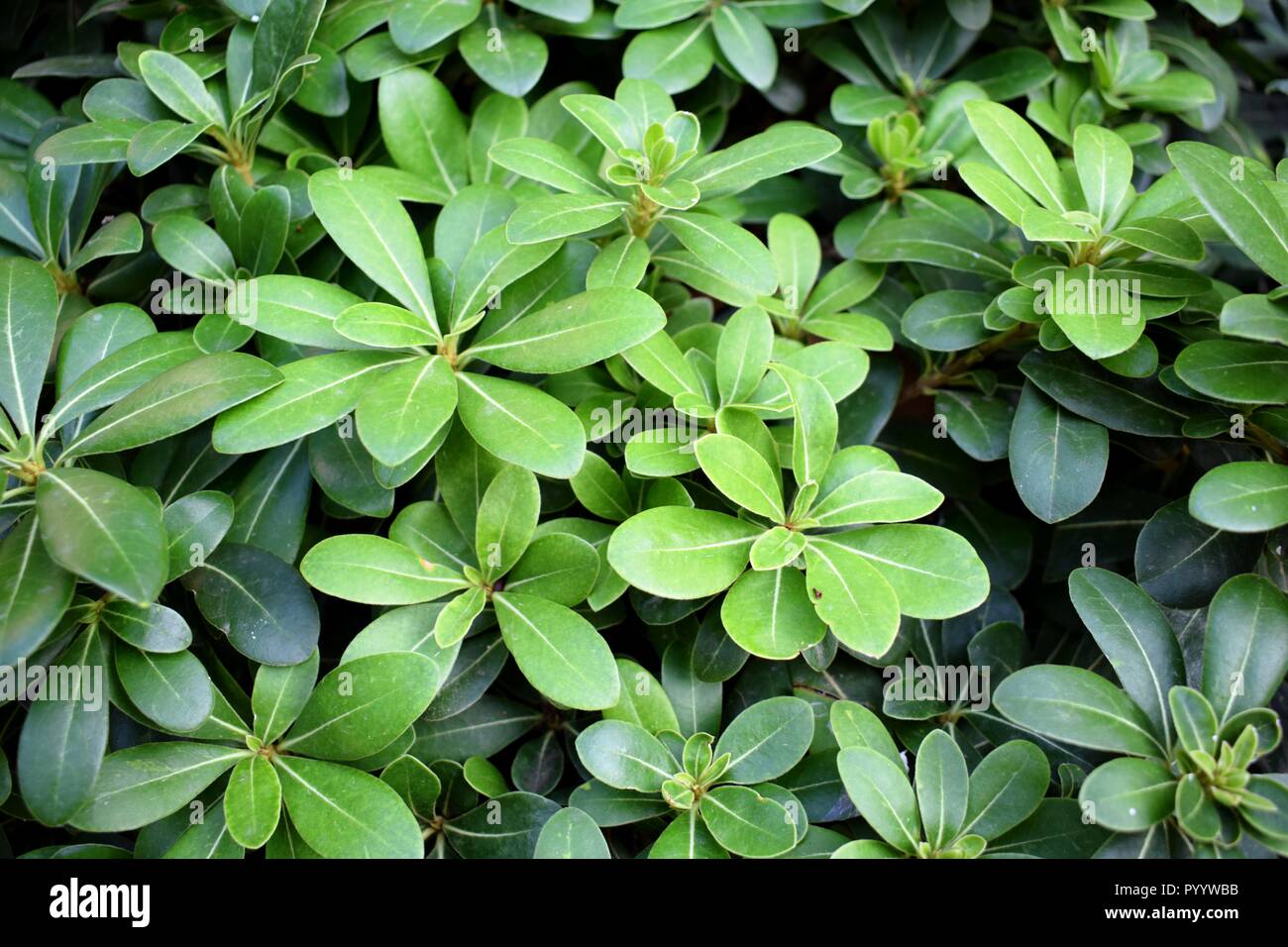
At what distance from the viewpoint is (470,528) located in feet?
4.41

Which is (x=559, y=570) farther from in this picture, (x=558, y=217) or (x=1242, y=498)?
(x=1242, y=498)

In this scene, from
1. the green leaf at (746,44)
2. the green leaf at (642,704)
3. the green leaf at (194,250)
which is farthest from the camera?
the green leaf at (746,44)

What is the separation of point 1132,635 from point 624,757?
2.33 ft

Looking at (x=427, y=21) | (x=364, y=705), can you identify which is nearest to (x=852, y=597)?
(x=364, y=705)

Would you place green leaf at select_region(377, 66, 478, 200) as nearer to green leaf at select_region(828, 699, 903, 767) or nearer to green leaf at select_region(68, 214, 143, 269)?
green leaf at select_region(68, 214, 143, 269)

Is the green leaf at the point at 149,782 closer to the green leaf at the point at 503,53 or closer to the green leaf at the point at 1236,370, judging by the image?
the green leaf at the point at 503,53

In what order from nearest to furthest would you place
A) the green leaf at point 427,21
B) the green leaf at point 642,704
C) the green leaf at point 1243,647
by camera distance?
the green leaf at point 1243,647, the green leaf at point 642,704, the green leaf at point 427,21

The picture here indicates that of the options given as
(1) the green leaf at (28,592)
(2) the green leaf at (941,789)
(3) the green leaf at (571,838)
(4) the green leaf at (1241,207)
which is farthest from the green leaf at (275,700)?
(4) the green leaf at (1241,207)

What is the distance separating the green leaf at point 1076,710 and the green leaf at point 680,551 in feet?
1.24

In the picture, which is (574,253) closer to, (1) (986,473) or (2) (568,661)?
(2) (568,661)

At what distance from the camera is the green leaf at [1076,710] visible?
3.79 ft

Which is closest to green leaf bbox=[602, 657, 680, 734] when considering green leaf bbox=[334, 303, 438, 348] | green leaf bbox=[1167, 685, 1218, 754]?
green leaf bbox=[334, 303, 438, 348]

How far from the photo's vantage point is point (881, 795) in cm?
118
